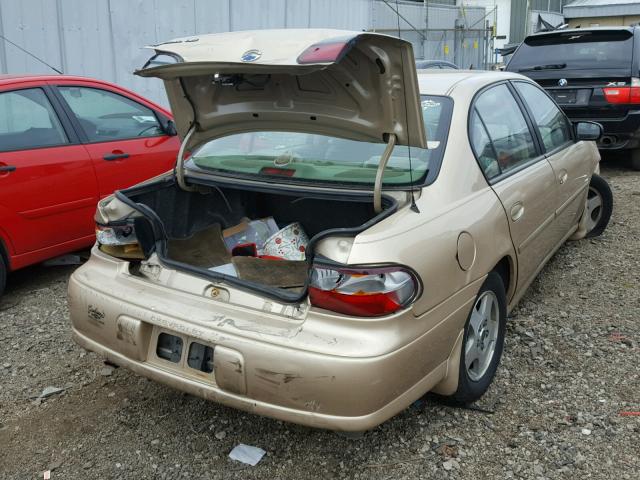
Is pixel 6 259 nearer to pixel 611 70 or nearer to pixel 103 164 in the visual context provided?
pixel 103 164

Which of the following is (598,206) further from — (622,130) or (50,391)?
(50,391)

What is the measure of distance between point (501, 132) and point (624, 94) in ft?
15.8

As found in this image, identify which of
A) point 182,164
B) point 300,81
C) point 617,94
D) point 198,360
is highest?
point 300,81

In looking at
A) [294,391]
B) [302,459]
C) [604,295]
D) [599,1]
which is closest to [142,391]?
[302,459]

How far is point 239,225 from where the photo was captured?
11.5ft

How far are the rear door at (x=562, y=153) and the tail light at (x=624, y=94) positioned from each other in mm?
3073

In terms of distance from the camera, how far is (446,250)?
2.52m

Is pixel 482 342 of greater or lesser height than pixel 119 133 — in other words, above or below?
below

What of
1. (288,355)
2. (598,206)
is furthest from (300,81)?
(598,206)

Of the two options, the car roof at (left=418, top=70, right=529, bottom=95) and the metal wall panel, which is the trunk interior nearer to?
the car roof at (left=418, top=70, right=529, bottom=95)

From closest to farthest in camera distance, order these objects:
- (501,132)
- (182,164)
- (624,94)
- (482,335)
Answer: (482,335)
(182,164)
(501,132)
(624,94)

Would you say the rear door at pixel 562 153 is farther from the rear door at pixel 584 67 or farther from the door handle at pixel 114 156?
the rear door at pixel 584 67

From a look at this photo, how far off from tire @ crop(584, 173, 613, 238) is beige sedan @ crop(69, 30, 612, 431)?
1.89 meters

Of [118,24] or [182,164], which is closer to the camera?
[182,164]
